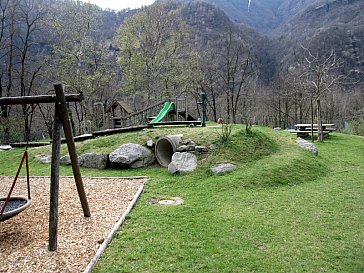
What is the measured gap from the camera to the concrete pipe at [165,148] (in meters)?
8.85

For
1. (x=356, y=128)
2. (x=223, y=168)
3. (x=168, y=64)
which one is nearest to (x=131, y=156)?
(x=223, y=168)

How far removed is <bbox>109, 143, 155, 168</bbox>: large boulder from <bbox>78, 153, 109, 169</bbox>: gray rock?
0.96 feet

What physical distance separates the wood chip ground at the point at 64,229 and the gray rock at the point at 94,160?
2194 millimetres

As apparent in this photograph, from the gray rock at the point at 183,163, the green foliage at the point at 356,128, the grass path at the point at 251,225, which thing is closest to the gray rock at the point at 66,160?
the gray rock at the point at 183,163

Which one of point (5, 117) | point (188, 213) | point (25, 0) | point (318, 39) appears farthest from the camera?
point (318, 39)

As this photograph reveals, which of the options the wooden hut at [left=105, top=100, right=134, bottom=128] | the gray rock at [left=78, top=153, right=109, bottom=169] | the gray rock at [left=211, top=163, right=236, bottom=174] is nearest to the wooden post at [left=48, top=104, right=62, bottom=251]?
the gray rock at [left=211, top=163, right=236, bottom=174]

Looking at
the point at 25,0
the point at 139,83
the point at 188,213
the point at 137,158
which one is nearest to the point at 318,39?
the point at 139,83

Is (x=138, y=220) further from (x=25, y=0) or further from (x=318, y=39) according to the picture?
(x=318, y=39)

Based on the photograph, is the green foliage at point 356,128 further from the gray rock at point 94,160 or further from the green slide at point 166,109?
the gray rock at point 94,160

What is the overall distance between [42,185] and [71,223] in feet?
10.3

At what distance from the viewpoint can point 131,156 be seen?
912 cm

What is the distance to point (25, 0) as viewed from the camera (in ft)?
73.1

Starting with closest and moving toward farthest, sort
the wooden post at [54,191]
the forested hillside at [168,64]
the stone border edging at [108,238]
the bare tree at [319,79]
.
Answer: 1. the stone border edging at [108,238]
2. the wooden post at [54,191]
3. the bare tree at [319,79]
4. the forested hillside at [168,64]

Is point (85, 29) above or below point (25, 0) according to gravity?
below
